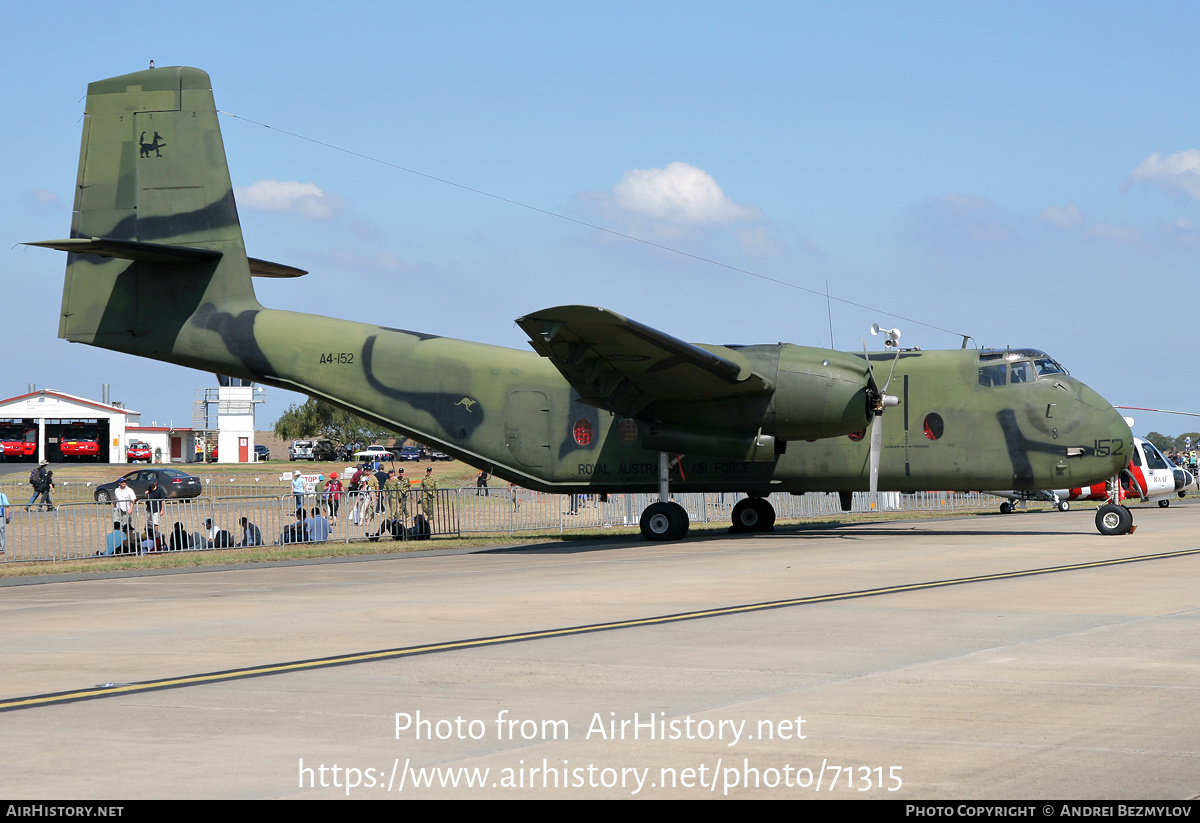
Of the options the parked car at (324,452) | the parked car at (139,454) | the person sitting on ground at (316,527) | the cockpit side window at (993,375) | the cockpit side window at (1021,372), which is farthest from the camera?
the parked car at (324,452)

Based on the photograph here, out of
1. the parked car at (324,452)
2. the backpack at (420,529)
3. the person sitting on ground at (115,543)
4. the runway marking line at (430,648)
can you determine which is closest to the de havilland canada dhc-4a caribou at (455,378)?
the backpack at (420,529)

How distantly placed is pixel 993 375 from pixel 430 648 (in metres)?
17.3

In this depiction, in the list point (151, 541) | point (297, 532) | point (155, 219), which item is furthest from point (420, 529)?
point (155, 219)

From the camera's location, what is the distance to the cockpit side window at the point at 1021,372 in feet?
76.1

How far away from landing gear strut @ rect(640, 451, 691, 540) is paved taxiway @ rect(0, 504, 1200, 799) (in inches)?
358

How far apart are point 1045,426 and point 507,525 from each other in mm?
16007

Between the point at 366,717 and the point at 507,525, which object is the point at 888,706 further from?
the point at 507,525

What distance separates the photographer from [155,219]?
82.2 ft

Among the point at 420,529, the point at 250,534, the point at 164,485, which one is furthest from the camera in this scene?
the point at 164,485

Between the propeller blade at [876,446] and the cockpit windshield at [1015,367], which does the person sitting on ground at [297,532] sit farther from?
the cockpit windshield at [1015,367]

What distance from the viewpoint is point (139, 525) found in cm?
2502

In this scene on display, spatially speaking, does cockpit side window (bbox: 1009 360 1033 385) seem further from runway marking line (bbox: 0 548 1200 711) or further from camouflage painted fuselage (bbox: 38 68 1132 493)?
runway marking line (bbox: 0 548 1200 711)

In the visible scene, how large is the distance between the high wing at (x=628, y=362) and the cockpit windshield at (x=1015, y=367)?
491cm

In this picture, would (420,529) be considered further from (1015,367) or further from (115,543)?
(1015,367)
